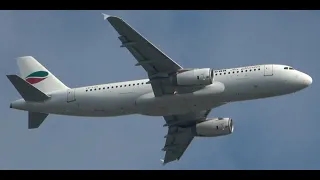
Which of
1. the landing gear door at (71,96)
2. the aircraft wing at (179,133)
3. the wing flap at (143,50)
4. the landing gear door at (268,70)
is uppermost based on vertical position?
the wing flap at (143,50)

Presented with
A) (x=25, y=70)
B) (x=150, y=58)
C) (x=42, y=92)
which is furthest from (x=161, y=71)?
(x=25, y=70)

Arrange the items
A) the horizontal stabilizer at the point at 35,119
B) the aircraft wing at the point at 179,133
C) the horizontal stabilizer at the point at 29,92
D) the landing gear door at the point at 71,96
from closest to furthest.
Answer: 1. the horizontal stabilizer at the point at 29,92
2. the landing gear door at the point at 71,96
3. the horizontal stabilizer at the point at 35,119
4. the aircraft wing at the point at 179,133

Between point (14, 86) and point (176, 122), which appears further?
point (176, 122)

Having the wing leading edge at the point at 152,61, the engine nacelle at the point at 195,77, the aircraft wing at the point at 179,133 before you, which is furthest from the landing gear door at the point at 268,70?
the aircraft wing at the point at 179,133

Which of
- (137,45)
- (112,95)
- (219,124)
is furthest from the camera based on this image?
(219,124)

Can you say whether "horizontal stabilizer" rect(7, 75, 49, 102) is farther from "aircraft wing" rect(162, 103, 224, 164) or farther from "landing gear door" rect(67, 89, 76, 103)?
"aircraft wing" rect(162, 103, 224, 164)

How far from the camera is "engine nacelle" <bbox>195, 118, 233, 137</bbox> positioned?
72812 mm

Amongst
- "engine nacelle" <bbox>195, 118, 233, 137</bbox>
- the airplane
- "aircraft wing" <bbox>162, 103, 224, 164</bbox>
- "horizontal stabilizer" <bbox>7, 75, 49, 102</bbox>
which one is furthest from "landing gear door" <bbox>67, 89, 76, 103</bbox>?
"engine nacelle" <bbox>195, 118, 233, 137</bbox>

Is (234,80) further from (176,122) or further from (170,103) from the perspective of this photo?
(176,122)

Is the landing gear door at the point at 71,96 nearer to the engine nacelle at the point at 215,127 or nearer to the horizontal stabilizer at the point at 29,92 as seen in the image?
the horizontal stabilizer at the point at 29,92

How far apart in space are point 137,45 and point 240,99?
10.2 metres

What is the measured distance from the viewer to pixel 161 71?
65875mm

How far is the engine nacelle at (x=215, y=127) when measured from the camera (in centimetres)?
7281

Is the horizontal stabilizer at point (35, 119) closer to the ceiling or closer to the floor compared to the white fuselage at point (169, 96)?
closer to the floor
